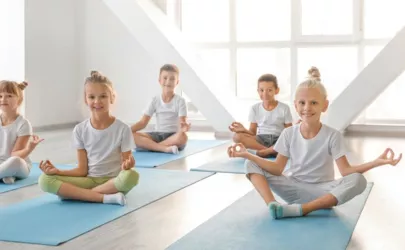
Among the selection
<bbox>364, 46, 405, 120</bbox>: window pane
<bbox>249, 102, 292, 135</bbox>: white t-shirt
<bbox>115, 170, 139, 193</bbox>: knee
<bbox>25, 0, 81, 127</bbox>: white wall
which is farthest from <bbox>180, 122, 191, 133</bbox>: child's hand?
<bbox>364, 46, 405, 120</bbox>: window pane

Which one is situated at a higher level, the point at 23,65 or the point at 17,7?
the point at 17,7

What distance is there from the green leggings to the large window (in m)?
3.65

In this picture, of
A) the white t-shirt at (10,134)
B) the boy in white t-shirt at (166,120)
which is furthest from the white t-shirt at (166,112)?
the white t-shirt at (10,134)

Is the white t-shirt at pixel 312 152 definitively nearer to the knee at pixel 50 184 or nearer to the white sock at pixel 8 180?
the knee at pixel 50 184

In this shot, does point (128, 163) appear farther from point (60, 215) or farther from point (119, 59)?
point (119, 59)

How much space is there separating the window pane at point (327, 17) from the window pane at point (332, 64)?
0.23 meters

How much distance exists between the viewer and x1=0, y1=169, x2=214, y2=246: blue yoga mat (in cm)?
229

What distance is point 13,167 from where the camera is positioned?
3.49 meters

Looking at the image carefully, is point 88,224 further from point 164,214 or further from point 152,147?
point 152,147

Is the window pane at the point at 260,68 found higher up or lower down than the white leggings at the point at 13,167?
higher up

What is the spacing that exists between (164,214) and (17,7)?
5.08 m

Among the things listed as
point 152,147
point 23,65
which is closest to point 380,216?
point 152,147

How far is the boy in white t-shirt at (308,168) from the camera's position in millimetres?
2529

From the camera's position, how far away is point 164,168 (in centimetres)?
411
